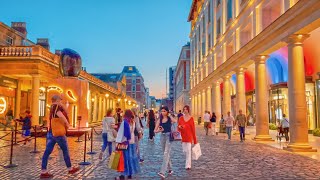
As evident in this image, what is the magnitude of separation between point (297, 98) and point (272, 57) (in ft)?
50.1

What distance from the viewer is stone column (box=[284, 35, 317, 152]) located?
1245 centimetres

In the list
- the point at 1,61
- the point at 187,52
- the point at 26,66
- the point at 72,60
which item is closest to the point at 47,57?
the point at 26,66

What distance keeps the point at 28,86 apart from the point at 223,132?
2185 cm

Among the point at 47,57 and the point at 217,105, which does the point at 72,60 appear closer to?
the point at 47,57

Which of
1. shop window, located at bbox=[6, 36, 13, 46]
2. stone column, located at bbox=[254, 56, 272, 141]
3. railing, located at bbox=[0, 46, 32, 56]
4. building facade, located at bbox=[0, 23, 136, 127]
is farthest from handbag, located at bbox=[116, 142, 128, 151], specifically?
shop window, located at bbox=[6, 36, 13, 46]

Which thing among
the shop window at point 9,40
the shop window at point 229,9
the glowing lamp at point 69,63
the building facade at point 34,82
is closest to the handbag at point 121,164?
the building facade at point 34,82

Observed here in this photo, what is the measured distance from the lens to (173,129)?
8172 mm

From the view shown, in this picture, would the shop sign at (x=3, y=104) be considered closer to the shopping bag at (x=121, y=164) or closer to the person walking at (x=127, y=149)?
the person walking at (x=127, y=149)

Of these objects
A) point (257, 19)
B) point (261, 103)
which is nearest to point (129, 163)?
point (261, 103)

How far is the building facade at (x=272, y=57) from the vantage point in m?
12.6

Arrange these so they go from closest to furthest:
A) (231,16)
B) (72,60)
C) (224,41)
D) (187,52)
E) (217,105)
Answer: (72,60) < (231,16) < (224,41) < (217,105) < (187,52)

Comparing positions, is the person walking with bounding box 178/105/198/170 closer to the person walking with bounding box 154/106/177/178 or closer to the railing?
the person walking with bounding box 154/106/177/178

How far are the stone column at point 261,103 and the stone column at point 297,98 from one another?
4.37 metres

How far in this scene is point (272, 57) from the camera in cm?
2691
